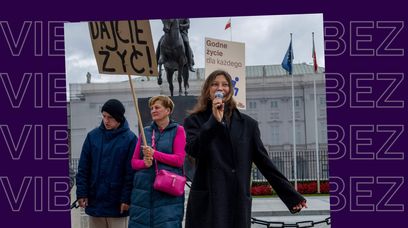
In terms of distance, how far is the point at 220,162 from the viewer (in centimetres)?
338

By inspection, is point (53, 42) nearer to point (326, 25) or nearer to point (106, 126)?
point (106, 126)

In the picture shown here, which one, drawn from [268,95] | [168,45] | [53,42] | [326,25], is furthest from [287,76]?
[53,42]

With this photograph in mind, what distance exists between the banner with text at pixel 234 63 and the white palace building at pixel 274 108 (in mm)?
119

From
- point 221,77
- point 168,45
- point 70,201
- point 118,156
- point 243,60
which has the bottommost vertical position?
point 70,201

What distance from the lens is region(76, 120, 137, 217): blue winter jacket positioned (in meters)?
4.43

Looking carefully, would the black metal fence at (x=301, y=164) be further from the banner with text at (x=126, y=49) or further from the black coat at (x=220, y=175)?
the black coat at (x=220, y=175)

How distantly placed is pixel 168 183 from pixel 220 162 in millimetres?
860

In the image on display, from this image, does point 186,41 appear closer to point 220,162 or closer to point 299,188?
point 299,188

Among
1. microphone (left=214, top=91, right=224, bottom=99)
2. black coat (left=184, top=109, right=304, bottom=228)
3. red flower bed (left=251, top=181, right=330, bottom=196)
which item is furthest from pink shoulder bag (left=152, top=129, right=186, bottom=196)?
red flower bed (left=251, top=181, right=330, bottom=196)

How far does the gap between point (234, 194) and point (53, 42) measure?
3.02 m

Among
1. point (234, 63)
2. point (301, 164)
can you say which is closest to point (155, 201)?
point (234, 63)

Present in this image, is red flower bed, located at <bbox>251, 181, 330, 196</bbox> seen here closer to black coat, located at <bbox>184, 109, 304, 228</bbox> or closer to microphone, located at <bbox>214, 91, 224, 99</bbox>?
black coat, located at <bbox>184, 109, 304, 228</bbox>

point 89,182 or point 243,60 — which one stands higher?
point 243,60

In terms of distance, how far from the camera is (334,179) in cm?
545
